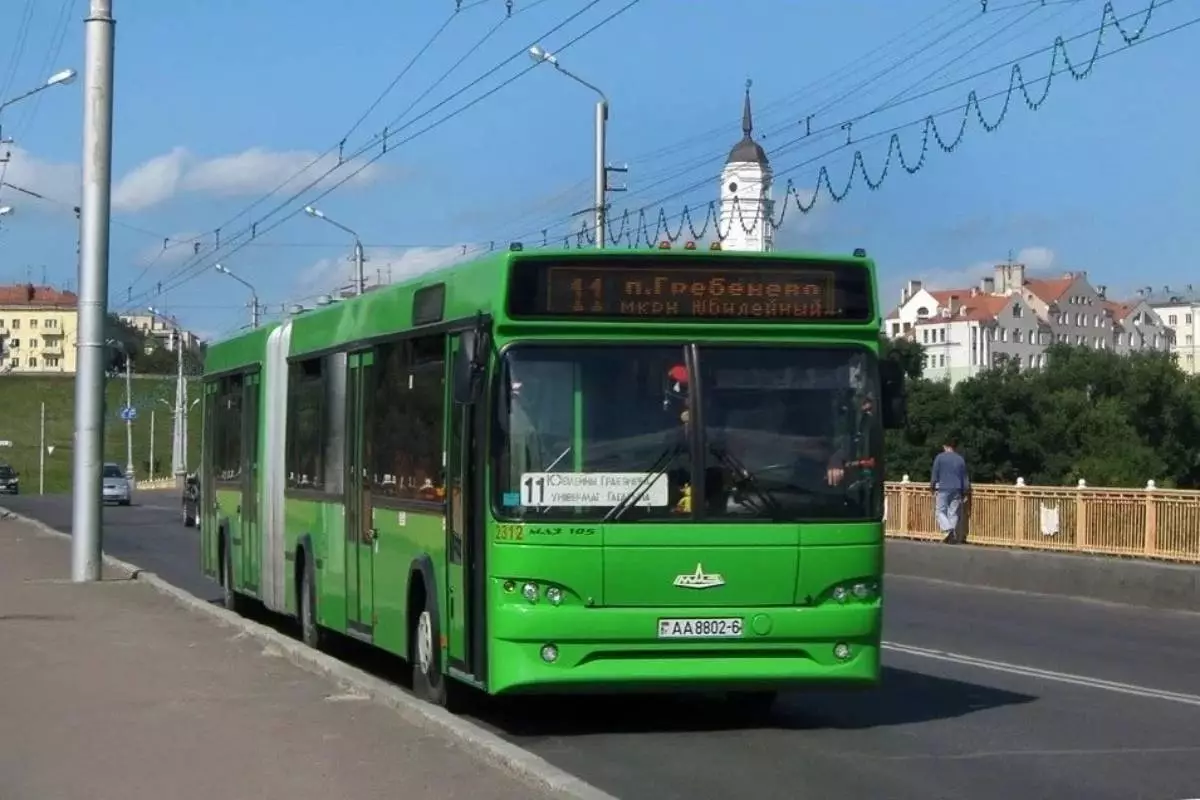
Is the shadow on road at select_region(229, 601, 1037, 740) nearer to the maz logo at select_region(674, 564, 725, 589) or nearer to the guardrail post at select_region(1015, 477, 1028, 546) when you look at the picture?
the maz logo at select_region(674, 564, 725, 589)

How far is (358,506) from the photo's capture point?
47.0ft

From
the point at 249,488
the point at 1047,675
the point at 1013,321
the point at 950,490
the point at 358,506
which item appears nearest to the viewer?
the point at 358,506

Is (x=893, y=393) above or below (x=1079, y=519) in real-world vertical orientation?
above

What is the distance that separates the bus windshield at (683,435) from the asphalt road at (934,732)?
1.30 meters

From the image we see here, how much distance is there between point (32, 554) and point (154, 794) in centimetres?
2322

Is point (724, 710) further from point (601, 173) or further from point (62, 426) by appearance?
A: point (62, 426)

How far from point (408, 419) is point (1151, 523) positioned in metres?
13.1

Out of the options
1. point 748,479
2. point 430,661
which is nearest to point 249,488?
point 430,661

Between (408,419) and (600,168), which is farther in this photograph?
(600,168)

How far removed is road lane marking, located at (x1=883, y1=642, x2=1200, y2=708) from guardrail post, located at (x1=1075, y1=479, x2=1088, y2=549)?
8083 mm

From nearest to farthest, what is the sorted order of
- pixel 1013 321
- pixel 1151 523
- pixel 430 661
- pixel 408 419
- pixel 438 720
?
1. pixel 438 720
2. pixel 430 661
3. pixel 408 419
4. pixel 1151 523
5. pixel 1013 321

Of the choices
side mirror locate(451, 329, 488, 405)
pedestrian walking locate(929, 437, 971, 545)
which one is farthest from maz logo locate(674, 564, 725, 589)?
pedestrian walking locate(929, 437, 971, 545)

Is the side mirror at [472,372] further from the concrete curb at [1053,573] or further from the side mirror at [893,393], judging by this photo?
the concrete curb at [1053,573]

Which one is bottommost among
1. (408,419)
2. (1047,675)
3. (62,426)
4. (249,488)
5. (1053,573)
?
(1047,675)
